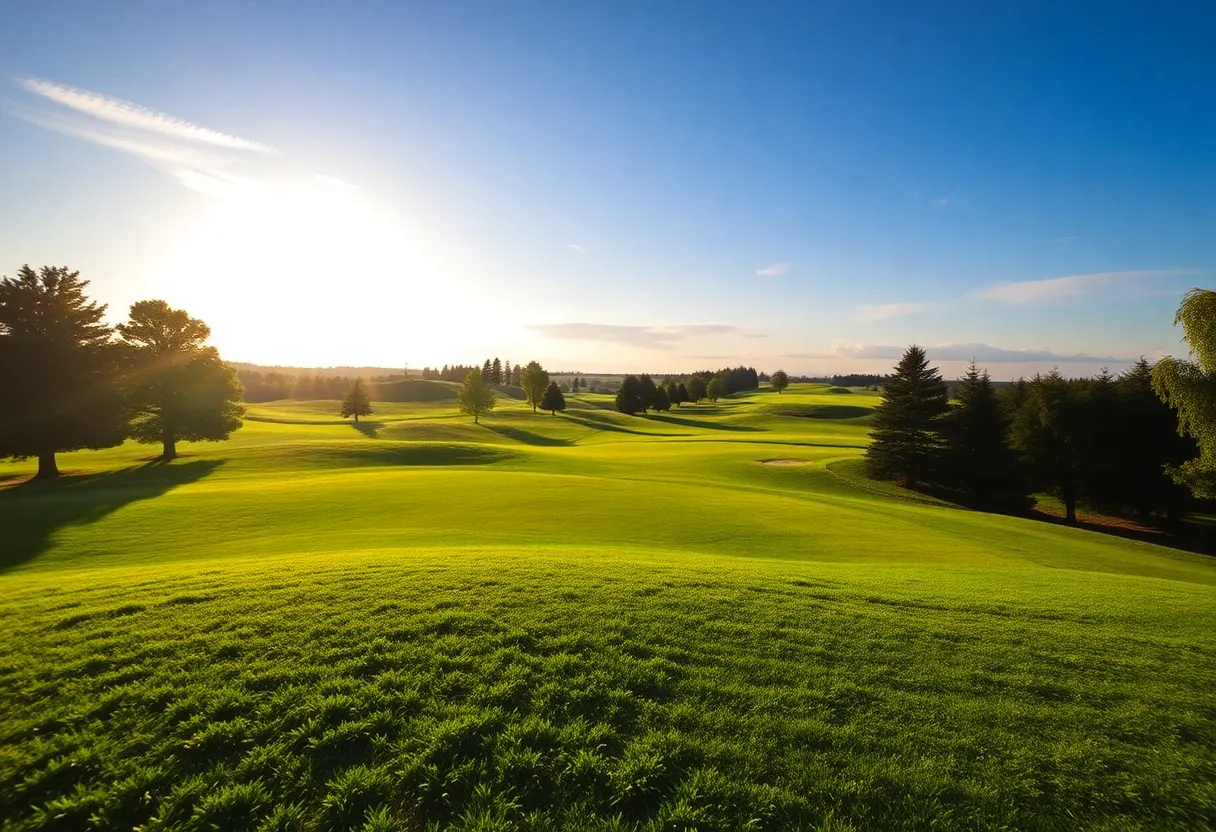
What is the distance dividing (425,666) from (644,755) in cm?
330

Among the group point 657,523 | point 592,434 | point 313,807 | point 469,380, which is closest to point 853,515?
point 657,523

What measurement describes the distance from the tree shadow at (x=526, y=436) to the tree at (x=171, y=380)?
1123 inches

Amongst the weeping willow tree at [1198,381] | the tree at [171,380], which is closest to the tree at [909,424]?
the weeping willow tree at [1198,381]

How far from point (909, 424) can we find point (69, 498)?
55205 millimetres

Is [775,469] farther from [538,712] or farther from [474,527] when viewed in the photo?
[538,712]

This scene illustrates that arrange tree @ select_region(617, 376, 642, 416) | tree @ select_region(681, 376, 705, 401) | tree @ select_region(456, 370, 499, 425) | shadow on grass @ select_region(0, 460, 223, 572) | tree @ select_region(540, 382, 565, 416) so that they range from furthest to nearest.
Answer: tree @ select_region(681, 376, 705, 401)
tree @ select_region(617, 376, 642, 416)
tree @ select_region(540, 382, 565, 416)
tree @ select_region(456, 370, 499, 425)
shadow on grass @ select_region(0, 460, 223, 572)

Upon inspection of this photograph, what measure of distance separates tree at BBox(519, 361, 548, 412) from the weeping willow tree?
73.8m

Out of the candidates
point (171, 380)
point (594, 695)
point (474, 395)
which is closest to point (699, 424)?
point (474, 395)

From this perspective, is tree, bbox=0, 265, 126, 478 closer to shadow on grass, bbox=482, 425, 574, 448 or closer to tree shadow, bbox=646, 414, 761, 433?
shadow on grass, bbox=482, 425, 574, 448

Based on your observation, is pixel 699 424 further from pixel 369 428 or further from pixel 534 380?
pixel 369 428

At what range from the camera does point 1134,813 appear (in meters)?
5.02

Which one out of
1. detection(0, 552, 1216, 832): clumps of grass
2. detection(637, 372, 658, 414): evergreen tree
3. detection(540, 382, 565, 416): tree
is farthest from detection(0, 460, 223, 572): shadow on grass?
detection(637, 372, 658, 414): evergreen tree

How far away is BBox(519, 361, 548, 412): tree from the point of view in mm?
86000

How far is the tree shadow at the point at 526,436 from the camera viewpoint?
2381 inches
